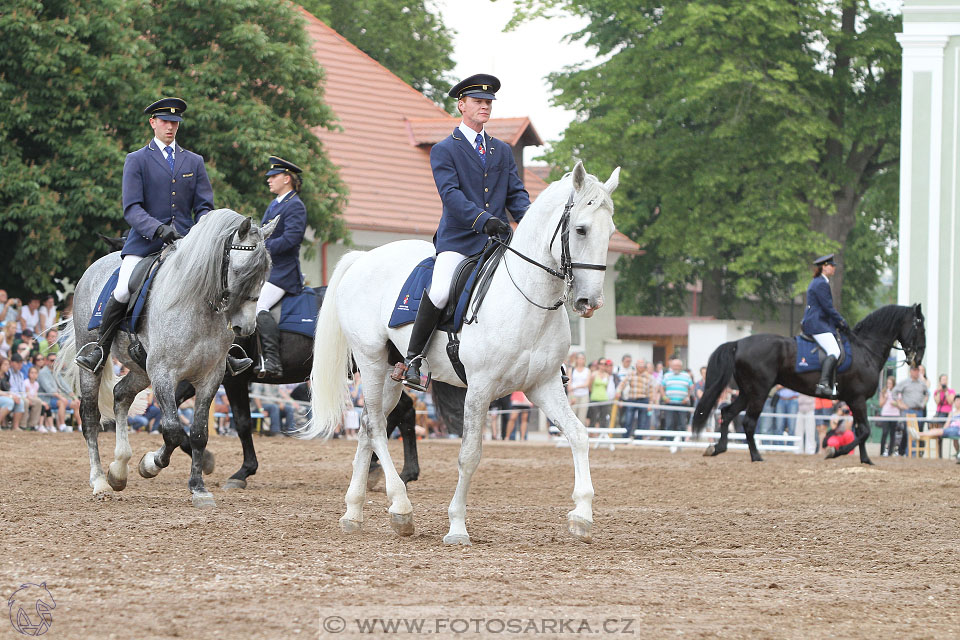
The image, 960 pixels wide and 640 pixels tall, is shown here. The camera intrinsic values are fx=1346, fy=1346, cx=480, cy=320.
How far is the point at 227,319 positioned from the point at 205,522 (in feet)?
6.61

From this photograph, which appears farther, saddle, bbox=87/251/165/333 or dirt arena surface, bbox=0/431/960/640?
saddle, bbox=87/251/165/333

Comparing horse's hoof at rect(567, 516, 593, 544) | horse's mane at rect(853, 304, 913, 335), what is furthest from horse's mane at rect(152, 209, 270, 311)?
horse's mane at rect(853, 304, 913, 335)

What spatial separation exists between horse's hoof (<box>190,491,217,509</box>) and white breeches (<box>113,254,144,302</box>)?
172cm

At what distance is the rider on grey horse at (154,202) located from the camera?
10758 mm

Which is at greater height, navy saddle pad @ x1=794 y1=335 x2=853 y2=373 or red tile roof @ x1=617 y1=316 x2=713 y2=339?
red tile roof @ x1=617 y1=316 x2=713 y2=339

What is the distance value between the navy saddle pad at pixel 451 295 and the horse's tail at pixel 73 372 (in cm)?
347

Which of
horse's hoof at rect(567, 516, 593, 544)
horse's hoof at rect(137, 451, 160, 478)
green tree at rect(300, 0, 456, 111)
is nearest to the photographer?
horse's hoof at rect(567, 516, 593, 544)

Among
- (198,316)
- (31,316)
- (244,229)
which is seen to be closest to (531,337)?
(244,229)

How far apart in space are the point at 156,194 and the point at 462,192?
328 cm

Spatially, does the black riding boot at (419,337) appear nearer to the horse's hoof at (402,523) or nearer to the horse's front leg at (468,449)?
the horse's front leg at (468,449)

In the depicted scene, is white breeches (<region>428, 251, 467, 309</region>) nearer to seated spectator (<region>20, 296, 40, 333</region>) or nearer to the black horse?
the black horse

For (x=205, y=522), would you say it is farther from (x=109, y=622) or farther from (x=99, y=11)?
(x=99, y=11)
